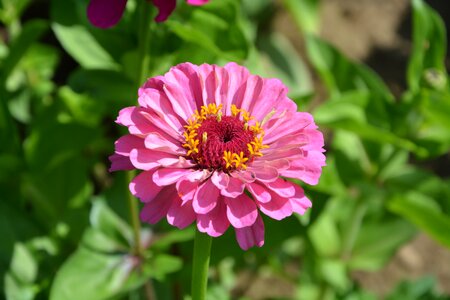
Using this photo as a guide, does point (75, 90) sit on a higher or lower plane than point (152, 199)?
lower

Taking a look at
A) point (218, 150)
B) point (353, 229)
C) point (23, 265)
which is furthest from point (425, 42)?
point (23, 265)

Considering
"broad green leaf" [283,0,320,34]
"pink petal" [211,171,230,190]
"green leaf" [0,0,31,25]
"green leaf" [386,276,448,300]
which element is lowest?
"green leaf" [386,276,448,300]

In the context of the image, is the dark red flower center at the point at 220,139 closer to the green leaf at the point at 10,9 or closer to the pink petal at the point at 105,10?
the pink petal at the point at 105,10

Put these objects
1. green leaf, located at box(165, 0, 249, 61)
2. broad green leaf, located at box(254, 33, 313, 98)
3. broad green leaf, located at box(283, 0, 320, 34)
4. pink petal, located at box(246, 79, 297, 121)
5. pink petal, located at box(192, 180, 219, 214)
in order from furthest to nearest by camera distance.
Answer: broad green leaf, located at box(254, 33, 313, 98), broad green leaf, located at box(283, 0, 320, 34), green leaf, located at box(165, 0, 249, 61), pink petal, located at box(246, 79, 297, 121), pink petal, located at box(192, 180, 219, 214)

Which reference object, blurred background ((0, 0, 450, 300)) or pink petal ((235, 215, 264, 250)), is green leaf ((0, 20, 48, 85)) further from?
pink petal ((235, 215, 264, 250))

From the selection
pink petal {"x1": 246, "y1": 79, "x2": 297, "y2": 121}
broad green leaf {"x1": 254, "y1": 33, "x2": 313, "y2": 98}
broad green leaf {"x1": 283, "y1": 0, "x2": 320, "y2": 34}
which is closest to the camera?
pink petal {"x1": 246, "y1": 79, "x2": 297, "y2": 121}

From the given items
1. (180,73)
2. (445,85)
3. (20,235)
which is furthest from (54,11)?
(445,85)

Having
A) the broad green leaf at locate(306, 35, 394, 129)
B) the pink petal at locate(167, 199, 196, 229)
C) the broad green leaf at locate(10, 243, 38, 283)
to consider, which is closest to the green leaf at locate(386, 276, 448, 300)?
the broad green leaf at locate(306, 35, 394, 129)

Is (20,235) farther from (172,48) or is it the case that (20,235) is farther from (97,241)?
(172,48)
